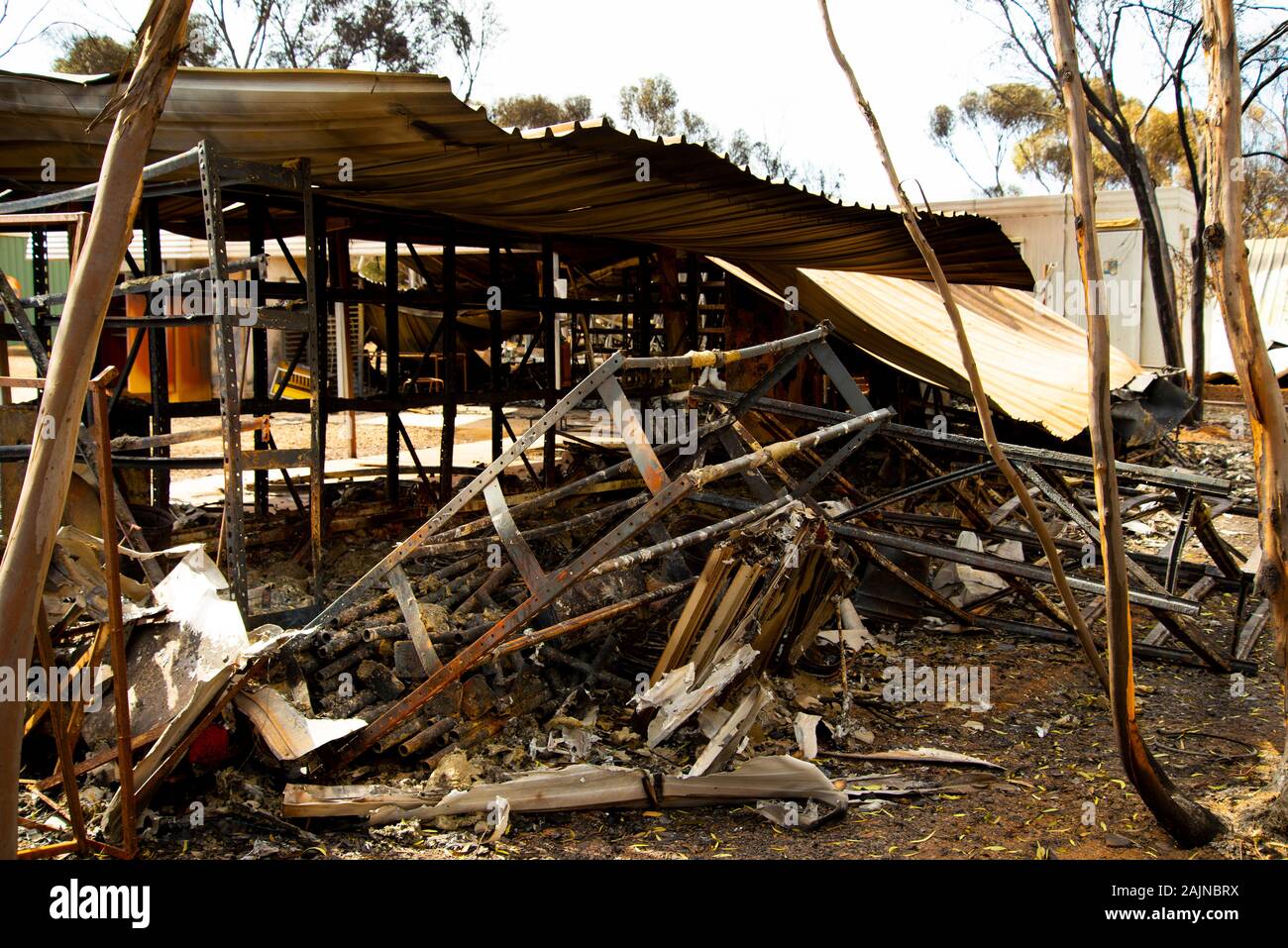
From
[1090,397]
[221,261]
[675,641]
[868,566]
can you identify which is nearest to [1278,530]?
[1090,397]

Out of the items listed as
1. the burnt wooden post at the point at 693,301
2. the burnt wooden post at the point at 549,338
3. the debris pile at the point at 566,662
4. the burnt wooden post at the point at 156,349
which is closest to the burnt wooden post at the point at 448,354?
the burnt wooden post at the point at 549,338

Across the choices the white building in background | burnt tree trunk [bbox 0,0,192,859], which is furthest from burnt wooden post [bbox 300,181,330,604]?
the white building in background

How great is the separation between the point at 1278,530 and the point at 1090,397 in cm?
110

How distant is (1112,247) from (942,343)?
1279 centimetres

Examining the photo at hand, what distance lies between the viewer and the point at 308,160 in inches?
227

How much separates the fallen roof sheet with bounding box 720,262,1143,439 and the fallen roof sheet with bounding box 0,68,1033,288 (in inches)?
66.6

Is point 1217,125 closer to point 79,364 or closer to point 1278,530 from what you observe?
point 1278,530

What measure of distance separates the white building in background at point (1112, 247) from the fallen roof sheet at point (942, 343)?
807cm

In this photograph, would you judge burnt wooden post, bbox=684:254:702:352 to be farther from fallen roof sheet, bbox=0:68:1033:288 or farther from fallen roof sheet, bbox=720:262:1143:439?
fallen roof sheet, bbox=0:68:1033:288

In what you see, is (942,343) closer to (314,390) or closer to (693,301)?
(693,301)

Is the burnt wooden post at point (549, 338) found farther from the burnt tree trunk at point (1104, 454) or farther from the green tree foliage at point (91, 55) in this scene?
the green tree foliage at point (91, 55)

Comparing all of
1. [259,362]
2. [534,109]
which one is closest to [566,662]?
[259,362]

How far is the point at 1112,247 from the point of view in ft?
70.3

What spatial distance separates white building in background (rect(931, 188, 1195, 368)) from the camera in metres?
20.9
